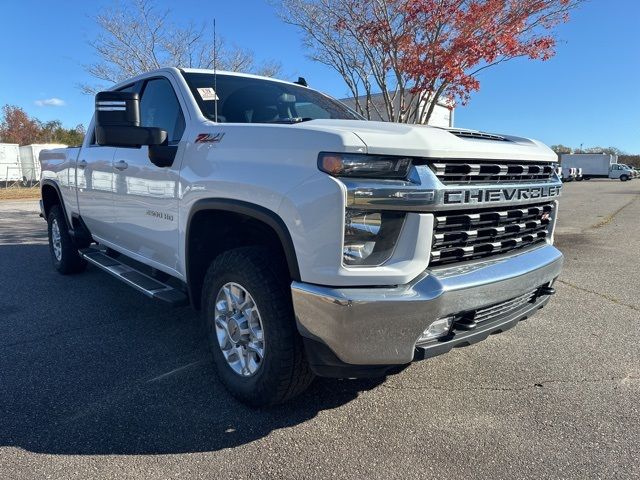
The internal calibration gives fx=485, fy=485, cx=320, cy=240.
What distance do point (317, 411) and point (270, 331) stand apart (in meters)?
0.66

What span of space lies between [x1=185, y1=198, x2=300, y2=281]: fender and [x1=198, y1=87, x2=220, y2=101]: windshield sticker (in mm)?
902

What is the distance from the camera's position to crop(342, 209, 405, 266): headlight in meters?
2.22

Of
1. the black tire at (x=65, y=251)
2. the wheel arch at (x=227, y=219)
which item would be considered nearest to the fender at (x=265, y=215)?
the wheel arch at (x=227, y=219)

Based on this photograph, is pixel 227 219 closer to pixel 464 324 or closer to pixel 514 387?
pixel 464 324

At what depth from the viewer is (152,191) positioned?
357cm

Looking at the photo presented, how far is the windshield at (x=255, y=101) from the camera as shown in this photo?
3.44m

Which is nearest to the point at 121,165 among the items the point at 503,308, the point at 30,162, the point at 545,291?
the point at 503,308

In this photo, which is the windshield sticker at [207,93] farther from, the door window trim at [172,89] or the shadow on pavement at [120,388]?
the shadow on pavement at [120,388]

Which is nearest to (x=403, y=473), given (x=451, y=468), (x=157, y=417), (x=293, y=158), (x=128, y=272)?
(x=451, y=468)

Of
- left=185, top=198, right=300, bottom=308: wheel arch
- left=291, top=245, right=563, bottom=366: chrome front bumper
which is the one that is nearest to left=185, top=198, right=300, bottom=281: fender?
left=185, top=198, right=300, bottom=308: wheel arch

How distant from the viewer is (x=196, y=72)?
12.4 feet

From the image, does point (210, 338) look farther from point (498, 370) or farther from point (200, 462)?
point (498, 370)

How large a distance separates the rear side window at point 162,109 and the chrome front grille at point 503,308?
2271mm

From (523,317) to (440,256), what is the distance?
2.80ft
